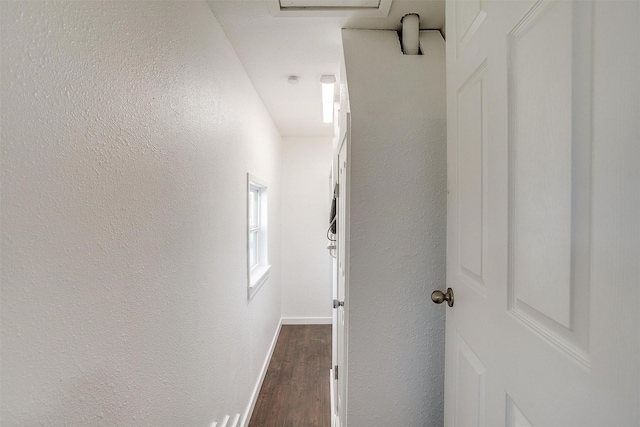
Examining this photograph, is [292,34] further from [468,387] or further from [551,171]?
[468,387]

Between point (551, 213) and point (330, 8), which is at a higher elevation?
point (330, 8)

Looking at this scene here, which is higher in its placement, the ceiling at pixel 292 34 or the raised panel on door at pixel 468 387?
the ceiling at pixel 292 34

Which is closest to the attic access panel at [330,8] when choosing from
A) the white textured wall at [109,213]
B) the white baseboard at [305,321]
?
the white textured wall at [109,213]

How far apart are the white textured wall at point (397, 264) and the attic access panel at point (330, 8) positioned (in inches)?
17.6

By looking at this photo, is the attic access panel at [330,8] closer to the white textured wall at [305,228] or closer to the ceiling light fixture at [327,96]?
the ceiling light fixture at [327,96]

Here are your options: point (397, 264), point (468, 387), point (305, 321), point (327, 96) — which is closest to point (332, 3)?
point (327, 96)

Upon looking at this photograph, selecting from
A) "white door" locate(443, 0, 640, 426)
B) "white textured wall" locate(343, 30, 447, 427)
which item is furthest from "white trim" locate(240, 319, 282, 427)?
"white door" locate(443, 0, 640, 426)

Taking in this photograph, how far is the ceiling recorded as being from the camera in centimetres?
133

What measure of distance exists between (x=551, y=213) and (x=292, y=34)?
147cm

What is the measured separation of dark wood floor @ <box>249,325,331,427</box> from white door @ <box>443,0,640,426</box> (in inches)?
65.3

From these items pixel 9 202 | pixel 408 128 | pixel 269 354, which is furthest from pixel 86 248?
pixel 269 354

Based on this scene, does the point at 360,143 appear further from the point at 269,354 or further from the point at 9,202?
the point at 269,354

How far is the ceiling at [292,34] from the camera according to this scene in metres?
1.33

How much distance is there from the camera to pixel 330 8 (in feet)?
4.37
